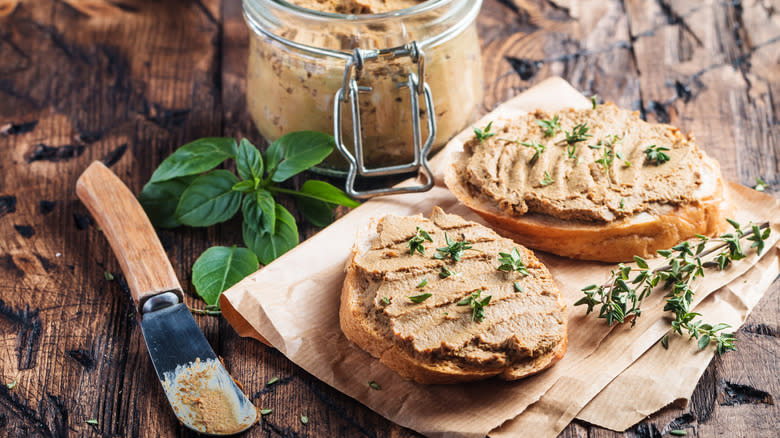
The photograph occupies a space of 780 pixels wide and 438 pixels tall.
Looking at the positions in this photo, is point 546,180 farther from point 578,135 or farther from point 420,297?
point 420,297

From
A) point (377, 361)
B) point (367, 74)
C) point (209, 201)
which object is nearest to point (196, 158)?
point (209, 201)

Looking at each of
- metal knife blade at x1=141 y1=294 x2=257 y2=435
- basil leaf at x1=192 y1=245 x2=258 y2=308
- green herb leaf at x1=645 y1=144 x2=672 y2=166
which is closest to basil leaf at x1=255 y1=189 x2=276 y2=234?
basil leaf at x1=192 y1=245 x2=258 y2=308

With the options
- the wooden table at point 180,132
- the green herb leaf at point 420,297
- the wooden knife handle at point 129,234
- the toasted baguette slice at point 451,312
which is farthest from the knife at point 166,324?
the green herb leaf at point 420,297

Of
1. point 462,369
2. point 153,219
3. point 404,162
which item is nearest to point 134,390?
point 153,219

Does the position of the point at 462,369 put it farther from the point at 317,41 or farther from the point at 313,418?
the point at 317,41

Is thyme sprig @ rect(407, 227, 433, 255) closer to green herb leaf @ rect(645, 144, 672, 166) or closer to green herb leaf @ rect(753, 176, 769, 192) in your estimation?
green herb leaf @ rect(645, 144, 672, 166)
